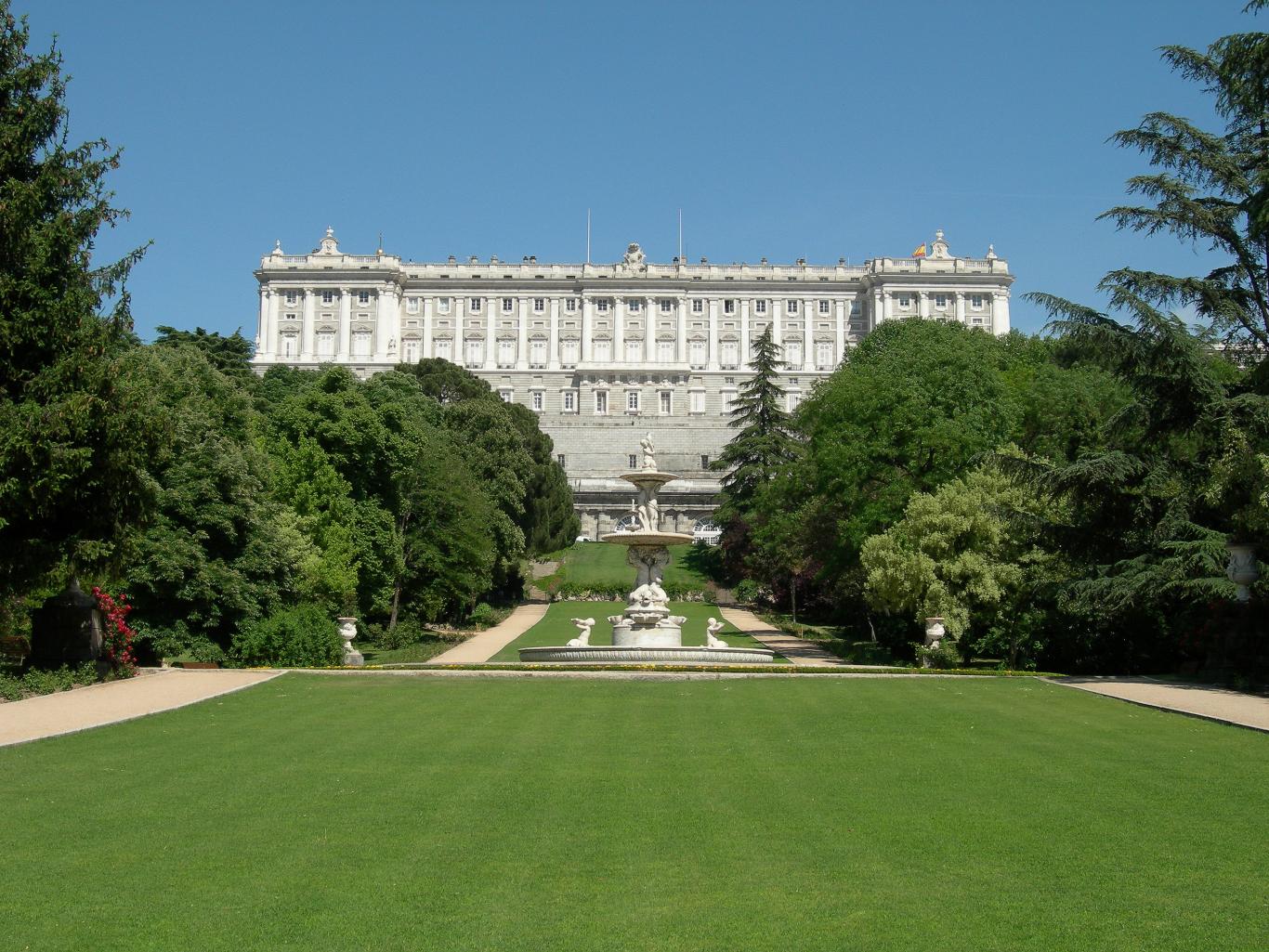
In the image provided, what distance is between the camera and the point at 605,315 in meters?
118

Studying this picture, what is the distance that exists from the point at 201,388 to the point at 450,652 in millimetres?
9938

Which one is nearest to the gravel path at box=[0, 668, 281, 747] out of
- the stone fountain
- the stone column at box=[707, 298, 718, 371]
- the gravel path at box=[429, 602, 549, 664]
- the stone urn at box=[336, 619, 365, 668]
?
the stone urn at box=[336, 619, 365, 668]

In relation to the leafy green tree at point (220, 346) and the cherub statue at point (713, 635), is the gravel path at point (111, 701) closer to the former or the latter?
the cherub statue at point (713, 635)

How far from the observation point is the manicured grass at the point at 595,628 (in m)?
37.0

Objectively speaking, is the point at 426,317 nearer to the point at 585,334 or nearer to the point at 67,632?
the point at 585,334

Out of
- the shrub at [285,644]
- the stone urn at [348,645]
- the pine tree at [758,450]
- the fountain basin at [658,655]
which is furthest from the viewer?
the pine tree at [758,450]

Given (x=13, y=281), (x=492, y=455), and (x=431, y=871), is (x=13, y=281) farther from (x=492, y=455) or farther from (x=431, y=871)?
(x=492, y=455)

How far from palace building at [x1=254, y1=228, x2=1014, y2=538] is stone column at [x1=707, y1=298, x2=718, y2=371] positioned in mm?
123

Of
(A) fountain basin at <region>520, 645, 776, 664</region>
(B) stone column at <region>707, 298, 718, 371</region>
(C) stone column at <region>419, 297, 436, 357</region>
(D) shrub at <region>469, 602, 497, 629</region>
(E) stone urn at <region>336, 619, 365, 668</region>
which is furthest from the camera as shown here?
(B) stone column at <region>707, 298, 718, 371</region>

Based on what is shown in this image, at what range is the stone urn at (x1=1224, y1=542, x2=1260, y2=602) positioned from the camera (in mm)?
20406

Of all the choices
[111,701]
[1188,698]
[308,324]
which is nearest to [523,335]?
[308,324]

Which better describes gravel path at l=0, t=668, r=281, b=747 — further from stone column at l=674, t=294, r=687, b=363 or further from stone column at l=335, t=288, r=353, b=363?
stone column at l=674, t=294, r=687, b=363

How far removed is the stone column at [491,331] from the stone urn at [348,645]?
292ft

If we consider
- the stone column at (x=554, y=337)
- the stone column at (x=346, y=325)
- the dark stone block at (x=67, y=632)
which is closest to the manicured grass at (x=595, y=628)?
the dark stone block at (x=67, y=632)
